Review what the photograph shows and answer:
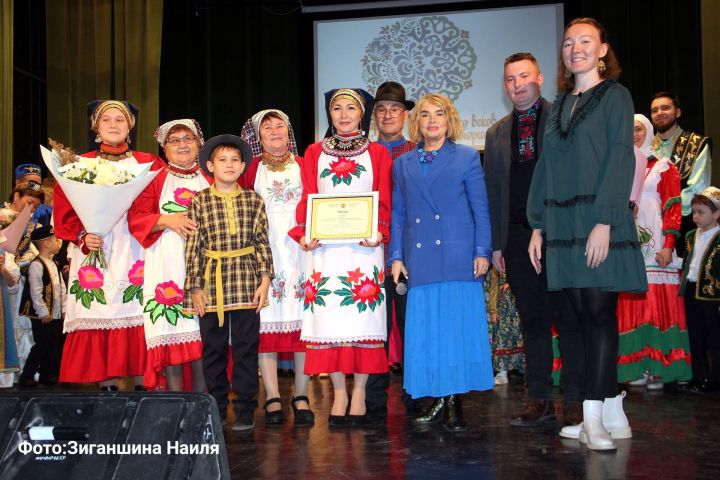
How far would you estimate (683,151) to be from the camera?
5.69m

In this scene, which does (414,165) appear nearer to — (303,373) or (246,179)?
(246,179)

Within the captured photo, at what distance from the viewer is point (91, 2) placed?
9.16 meters

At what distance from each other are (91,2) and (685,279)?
7.29 meters

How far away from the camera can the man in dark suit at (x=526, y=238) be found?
3.63 meters

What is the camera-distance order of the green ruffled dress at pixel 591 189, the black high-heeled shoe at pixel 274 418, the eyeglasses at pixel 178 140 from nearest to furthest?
1. the green ruffled dress at pixel 591 189
2. the black high-heeled shoe at pixel 274 418
3. the eyeglasses at pixel 178 140

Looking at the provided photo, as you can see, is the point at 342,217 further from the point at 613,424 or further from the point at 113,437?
the point at 113,437

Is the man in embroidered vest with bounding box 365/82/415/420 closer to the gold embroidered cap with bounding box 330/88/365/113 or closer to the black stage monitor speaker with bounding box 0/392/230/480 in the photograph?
the gold embroidered cap with bounding box 330/88/365/113

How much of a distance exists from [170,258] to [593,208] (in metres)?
2.18

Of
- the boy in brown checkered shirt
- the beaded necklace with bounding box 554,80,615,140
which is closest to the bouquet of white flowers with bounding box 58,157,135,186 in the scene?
the boy in brown checkered shirt

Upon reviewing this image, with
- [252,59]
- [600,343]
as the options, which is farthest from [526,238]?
[252,59]

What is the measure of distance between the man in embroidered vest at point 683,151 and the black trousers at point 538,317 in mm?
2350

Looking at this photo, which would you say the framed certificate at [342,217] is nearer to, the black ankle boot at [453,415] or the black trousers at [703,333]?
the black ankle boot at [453,415]

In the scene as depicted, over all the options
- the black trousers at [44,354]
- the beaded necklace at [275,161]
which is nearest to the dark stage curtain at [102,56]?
the black trousers at [44,354]

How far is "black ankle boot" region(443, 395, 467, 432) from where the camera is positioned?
355cm
